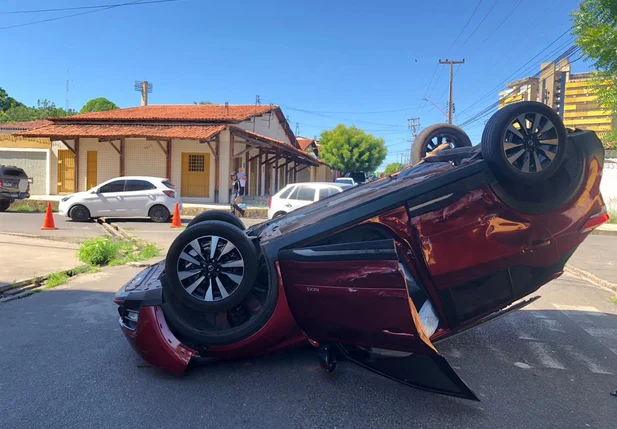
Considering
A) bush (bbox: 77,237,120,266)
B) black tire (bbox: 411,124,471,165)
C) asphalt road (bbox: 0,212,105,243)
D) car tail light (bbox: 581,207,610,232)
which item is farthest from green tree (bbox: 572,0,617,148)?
asphalt road (bbox: 0,212,105,243)

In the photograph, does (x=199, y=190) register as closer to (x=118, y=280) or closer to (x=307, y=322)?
(x=118, y=280)

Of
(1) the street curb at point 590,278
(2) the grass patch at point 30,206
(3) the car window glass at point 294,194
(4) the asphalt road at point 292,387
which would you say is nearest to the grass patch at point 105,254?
(4) the asphalt road at point 292,387

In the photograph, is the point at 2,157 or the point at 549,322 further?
the point at 2,157

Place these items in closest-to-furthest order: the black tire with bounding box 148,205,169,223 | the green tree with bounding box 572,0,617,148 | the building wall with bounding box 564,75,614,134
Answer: the green tree with bounding box 572,0,617,148
the black tire with bounding box 148,205,169,223
the building wall with bounding box 564,75,614,134

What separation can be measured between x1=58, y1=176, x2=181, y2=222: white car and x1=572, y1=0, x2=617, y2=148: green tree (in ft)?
44.3

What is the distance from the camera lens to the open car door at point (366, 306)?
3004 millimetres

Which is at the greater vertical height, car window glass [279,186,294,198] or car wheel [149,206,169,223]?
car window glass [279,186,294,198]

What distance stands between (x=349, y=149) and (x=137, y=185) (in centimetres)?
3970

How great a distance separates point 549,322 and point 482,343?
1.41 meters

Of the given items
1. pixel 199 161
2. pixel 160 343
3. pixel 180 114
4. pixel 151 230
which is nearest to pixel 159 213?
pixel 151 230

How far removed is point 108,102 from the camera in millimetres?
64688

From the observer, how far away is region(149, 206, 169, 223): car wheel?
1675 centimetres

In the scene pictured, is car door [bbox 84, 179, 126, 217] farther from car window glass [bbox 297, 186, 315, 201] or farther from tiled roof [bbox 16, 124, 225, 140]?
car window glass [bbox 297, 186, 315, 201]

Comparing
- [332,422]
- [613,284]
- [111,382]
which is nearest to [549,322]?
[613,284]
